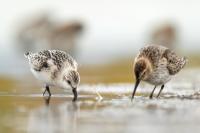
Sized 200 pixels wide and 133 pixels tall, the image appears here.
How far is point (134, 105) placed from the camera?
1322cm

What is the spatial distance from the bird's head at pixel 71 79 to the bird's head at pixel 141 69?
1022 mm

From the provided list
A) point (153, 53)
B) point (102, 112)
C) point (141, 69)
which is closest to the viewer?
point (102, 112)

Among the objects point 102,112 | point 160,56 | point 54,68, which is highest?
point 160,56

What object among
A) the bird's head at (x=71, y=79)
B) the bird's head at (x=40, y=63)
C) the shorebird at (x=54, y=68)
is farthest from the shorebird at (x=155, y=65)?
the bird's head at (x=40, y=63)

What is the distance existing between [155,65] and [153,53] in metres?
0.30

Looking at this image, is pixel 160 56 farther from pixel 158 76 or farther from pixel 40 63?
pixel 40 63

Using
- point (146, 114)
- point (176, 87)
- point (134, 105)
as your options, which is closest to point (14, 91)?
point (176, 87)

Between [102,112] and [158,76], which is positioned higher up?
[102,112]

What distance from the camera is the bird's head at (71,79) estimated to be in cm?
1453

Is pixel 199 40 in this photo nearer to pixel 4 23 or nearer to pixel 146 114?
pixel 4 23

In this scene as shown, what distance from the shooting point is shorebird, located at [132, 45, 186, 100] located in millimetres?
14734

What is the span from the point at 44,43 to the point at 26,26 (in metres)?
1.24

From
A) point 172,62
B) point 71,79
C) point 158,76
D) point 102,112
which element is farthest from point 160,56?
point 102,112

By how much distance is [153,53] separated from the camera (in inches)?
604
